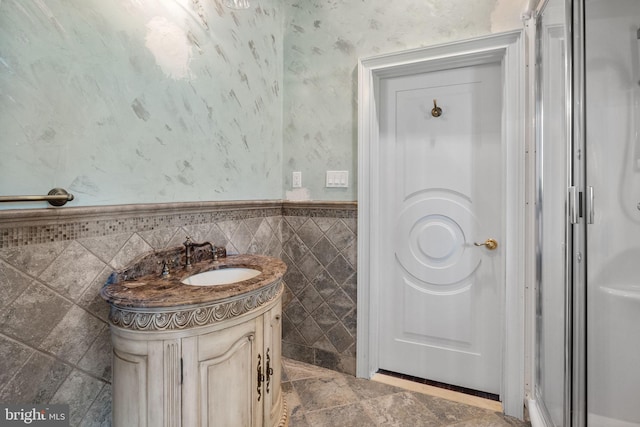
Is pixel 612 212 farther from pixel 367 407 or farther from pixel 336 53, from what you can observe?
pixel 336 53

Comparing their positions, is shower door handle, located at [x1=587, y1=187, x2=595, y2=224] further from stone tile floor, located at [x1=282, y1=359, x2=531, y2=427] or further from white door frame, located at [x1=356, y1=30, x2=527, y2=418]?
stone tile floor, located at [x1=282, y1=359, x2=531, y2=427]

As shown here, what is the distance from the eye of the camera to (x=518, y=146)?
163 centimetres

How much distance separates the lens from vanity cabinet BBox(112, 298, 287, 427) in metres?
0.98

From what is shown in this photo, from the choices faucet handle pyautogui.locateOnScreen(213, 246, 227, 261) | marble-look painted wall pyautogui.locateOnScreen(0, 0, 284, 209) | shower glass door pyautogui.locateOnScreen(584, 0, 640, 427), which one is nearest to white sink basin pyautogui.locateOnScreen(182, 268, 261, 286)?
faucet handle pyautogui.locateOnScreen(213, 246, 227, 261)

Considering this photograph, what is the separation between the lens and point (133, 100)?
1267 millimetres

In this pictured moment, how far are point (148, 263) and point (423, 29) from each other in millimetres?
1930

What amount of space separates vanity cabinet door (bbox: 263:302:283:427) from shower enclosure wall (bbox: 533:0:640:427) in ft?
3.74

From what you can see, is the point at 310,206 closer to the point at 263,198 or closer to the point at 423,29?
the point at 263,198

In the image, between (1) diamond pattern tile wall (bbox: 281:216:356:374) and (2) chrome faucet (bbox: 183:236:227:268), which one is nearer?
(2) chrome faucet (bbox: 183:236:227:268)

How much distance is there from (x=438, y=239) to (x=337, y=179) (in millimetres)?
737

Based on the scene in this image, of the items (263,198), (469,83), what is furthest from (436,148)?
(263,198)

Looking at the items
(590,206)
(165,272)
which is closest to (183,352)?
(165,272)

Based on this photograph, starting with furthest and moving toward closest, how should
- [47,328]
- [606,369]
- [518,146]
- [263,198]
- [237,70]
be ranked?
[263,198]
[237,70]
[518,146]
[606,369]
[47,328]

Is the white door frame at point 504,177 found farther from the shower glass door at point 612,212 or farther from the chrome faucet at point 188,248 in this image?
the chrome faucet at point 188,248
